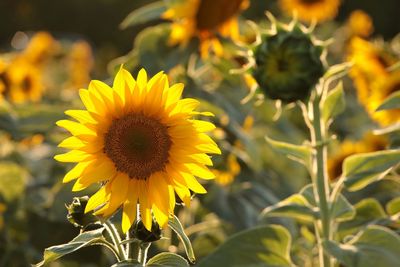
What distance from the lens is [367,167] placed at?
54.6 inches

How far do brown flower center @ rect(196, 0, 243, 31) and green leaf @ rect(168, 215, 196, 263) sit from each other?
36.7 inches

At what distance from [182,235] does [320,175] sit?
0.36 meters

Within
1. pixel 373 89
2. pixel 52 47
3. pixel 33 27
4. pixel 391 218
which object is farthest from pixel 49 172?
pixel 33 27

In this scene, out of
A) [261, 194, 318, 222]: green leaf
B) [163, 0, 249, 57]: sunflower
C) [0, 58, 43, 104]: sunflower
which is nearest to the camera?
[261, 194, 318, 222]: green leaf

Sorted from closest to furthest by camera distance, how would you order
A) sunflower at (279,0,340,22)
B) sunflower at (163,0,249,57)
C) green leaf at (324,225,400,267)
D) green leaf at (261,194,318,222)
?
1. green leaf at (324,225,400,267)
2. green leaf at (261,194,318,222)
3. sunflower at (163,0,249,57)
4. sunflower at (279,0,340,22)

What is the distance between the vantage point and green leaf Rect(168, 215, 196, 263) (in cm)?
107

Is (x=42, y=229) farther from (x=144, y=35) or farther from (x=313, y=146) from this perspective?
(x=313, y=146)

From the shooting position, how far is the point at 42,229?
6.18 ft

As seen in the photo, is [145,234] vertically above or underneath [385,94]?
underneath

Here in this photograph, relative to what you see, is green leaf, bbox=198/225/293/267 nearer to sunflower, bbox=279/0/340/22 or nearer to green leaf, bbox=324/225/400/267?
green leaf, bbox=324/225/400/267

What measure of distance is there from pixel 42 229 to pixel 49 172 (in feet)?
0.82

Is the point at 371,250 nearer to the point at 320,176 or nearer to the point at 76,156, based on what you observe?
the point at 320,176

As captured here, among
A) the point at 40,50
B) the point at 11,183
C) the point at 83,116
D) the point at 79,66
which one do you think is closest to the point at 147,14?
the point at 11,183

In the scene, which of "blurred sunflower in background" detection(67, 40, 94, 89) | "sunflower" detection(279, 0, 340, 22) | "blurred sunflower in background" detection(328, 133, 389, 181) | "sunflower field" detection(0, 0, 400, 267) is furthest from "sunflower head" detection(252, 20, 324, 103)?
"blurred sunflower in background" detection(67, 40, 94, 89)
